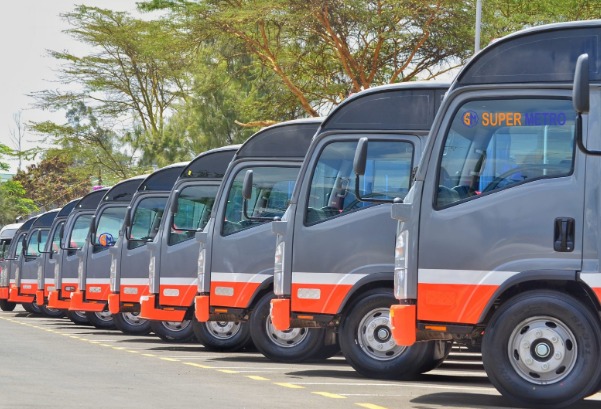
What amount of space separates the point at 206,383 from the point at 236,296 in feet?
14.5

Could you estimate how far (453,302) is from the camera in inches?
465

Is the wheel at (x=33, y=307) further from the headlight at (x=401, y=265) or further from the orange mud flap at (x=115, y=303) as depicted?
the headlight at (x=401, y=265)

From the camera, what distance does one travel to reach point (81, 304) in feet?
86.3

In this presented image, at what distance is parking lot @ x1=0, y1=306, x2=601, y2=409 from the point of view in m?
11.3

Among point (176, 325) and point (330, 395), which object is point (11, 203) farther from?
point (330, 395)

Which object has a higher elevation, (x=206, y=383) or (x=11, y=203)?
(x=11, y=203)

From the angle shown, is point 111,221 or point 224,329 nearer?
point 224,329

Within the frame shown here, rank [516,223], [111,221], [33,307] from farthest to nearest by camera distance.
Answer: [33,307]
[111,221]
[516,223]

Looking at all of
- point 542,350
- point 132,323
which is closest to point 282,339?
point 542,350

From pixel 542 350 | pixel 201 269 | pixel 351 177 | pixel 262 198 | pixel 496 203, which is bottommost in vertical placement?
pixel 542 350

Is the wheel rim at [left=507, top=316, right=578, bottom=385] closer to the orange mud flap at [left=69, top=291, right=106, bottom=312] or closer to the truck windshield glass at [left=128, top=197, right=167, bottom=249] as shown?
the truck windshield glass at [left=128, top=197, right=167, bottom=249]

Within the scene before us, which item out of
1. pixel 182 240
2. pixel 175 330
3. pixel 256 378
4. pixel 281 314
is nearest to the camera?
pixel 256 378

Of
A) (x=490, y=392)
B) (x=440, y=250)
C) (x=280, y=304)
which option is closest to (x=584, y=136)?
(x=440, y=250)

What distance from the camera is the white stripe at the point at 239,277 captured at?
17.4 m
